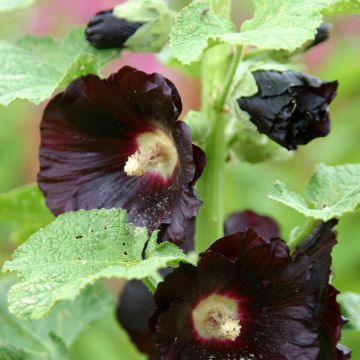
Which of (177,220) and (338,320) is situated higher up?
(177,220)

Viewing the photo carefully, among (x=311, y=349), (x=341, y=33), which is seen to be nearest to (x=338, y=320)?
(x=311, y=349)

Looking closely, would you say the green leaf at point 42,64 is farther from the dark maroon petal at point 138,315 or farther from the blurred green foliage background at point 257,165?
the blurred green foliage background at point 257,165

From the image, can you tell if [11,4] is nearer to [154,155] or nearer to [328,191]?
[154,155]

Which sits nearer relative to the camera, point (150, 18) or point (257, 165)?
point (150, 18)

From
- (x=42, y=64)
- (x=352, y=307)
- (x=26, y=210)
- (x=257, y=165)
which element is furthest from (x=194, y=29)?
(x=257, y=165)

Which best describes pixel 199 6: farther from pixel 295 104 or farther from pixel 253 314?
pixel 253 314

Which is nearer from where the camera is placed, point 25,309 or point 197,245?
point 25,309

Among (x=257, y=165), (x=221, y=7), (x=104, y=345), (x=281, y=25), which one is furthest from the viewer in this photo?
(x=257, y=165)
